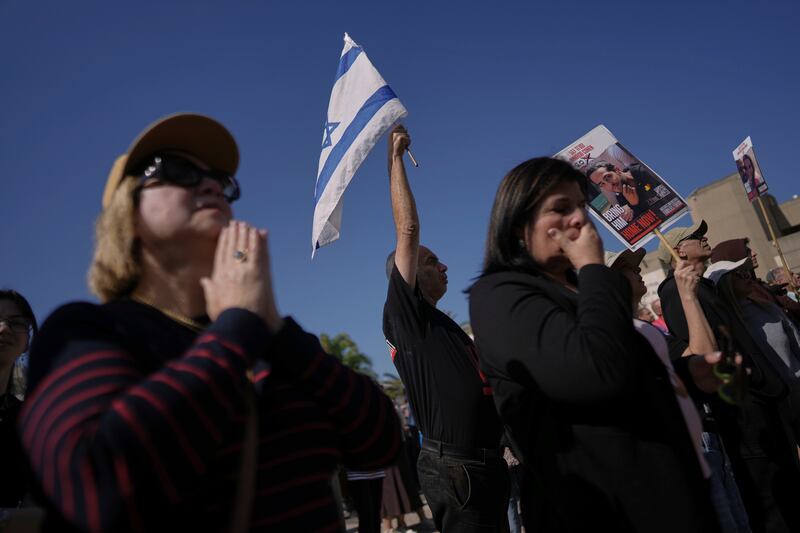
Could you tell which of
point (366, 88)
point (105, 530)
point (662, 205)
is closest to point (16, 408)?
point (105, 530)

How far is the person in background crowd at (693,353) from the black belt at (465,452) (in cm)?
107

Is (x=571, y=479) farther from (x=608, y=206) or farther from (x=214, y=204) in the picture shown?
(x=608, y=206)

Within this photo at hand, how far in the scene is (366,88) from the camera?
15.4 ft

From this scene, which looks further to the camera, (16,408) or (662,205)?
(662,205)

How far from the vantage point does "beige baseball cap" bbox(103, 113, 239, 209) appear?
158cm

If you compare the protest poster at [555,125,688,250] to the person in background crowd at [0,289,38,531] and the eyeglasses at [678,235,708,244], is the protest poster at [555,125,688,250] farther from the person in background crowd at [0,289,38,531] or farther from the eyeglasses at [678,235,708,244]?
the person in background crowd at [0,289,38,531]

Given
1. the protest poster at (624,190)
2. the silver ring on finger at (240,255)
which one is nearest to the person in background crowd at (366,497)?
the protest poster at (624,190)

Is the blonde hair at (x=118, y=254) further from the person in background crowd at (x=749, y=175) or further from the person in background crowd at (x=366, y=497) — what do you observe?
the person in background crowd at (x=749, y=175)

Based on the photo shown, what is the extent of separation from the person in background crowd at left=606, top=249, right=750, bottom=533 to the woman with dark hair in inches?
5.0

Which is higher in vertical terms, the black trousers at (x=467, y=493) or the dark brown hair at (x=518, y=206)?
the dark brown hair at (x=518, y=206)

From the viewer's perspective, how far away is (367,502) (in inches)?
213

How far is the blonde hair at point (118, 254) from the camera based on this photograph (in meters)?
1.53

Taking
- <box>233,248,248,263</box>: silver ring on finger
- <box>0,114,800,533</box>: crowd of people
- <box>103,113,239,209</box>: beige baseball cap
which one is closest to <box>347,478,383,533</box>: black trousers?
<box>0,114,800,533</box>: crowd of people

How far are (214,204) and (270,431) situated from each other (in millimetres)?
673
